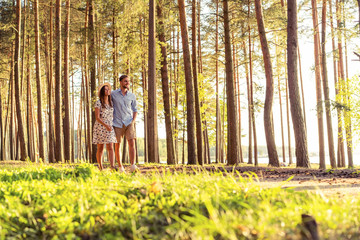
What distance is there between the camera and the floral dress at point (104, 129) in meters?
7.51

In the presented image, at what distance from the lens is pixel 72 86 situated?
111ft

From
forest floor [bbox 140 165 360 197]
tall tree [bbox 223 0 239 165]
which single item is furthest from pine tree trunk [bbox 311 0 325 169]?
forest floor [bbox 140 165 360 197]

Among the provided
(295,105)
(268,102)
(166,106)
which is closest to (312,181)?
(295,105)

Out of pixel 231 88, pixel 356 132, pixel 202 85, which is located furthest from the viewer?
pixel 202 85

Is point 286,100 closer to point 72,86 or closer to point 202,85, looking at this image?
point 202,85

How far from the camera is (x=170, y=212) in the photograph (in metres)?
3.27

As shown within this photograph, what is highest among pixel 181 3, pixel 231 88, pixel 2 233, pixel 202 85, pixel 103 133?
pixel 181 3

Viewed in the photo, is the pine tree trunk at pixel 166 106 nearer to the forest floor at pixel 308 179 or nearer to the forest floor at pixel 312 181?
the forest floor at pixel 308 179

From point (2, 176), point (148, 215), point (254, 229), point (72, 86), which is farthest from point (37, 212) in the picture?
point (72, 86)

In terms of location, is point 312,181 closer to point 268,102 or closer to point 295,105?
point 295,105

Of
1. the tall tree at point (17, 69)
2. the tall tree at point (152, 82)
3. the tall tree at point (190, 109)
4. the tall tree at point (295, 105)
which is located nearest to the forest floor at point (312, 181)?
the tall tree at point (295, 105)

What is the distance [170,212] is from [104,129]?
4666mm

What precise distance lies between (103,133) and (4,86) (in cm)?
2923

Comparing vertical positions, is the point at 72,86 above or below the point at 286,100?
above
